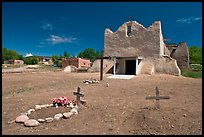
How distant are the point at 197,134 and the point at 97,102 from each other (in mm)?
4617

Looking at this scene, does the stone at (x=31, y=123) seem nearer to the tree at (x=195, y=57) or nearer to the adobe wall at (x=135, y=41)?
the adobe wall at (x=135, y=41)

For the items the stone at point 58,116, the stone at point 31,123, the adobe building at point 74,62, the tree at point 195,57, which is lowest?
the stone at point 31,123

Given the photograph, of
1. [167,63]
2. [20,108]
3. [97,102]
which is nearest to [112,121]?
[97,102]

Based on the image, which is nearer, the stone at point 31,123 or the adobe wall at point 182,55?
the stone at point 31,123

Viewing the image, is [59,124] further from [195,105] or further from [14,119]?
[195,105]

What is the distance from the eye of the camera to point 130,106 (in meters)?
7.92

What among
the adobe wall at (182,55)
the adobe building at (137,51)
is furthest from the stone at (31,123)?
the adobe wall at (182,55)

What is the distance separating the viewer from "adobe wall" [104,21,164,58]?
24.3m

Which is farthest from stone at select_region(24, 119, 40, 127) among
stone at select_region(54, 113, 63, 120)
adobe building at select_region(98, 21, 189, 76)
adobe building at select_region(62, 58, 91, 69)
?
adobe building at select_region(62, 58, 91, 69)

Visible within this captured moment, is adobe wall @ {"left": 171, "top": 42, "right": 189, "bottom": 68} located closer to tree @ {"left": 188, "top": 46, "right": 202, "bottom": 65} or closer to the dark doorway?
the dark doorway

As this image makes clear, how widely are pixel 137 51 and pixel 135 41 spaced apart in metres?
1.51

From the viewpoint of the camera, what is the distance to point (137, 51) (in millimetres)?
25469

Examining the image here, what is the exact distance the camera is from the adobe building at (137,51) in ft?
77.3

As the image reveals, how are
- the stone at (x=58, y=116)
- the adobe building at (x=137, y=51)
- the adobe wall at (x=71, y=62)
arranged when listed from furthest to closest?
the adobe wall at (x=71, y=62) → the adobe building at (x=137, y=51) → the stone at (x=58, y=116)
